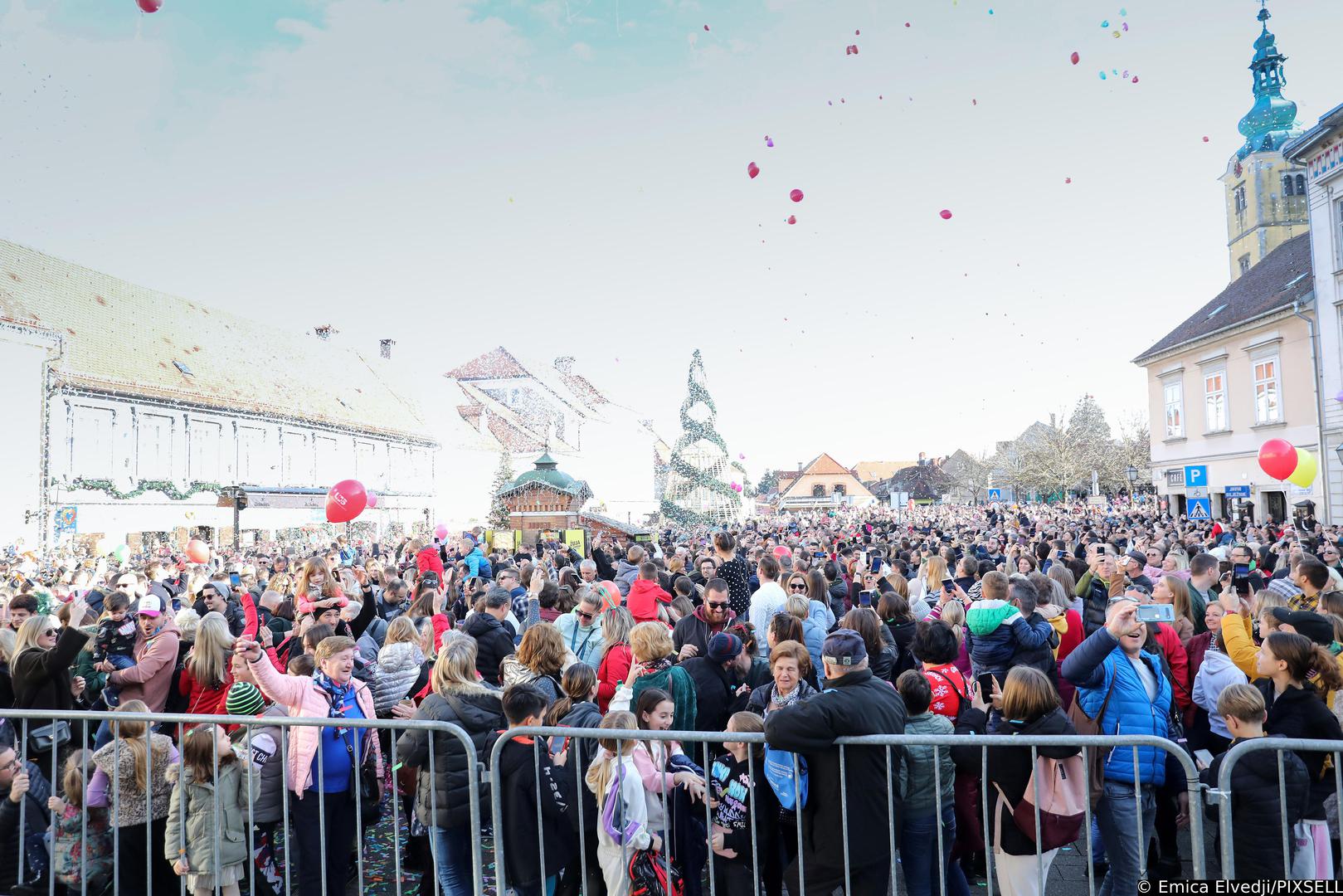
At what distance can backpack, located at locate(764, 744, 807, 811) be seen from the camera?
12.9ft

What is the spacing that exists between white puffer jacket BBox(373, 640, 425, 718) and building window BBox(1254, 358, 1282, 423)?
28625 mm

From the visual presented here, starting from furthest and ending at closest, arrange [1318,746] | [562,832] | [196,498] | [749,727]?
[196,498] < [562,832] < [749,727] < [1318,746]

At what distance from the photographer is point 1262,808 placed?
3732mm

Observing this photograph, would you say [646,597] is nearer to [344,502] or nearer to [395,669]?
[395,669]

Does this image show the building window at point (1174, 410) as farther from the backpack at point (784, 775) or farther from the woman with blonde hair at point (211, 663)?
the woman with blonde hair at point (211, 663)

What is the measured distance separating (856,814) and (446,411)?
2126 inches

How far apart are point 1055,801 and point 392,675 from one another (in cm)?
440

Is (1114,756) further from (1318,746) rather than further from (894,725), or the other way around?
(894,725)

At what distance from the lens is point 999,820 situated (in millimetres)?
4109

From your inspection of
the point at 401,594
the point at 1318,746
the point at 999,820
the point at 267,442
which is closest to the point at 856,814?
the point at 999,820

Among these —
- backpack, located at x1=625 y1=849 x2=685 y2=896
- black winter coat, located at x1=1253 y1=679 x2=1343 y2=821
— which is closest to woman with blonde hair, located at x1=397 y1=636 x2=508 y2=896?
backpack, located at x1=625 y1=849 x2=685 y2=896

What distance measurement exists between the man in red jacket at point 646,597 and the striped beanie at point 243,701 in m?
3.56

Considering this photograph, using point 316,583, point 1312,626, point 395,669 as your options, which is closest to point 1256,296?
point 1312,626

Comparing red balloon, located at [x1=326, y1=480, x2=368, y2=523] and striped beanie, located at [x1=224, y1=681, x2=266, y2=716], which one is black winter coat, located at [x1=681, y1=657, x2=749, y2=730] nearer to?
striped beanie, located at [x1=224, y1=681, x2=266, y2=716]
